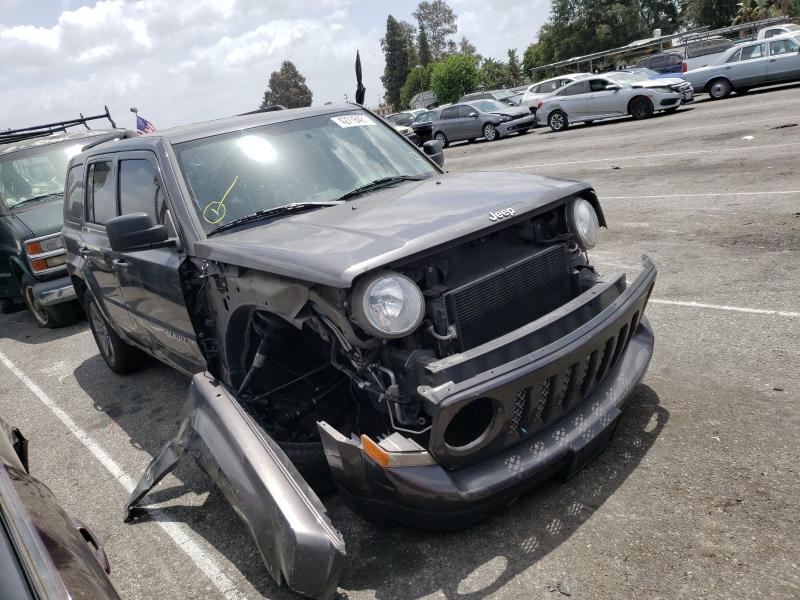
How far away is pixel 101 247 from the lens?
5.32 meters

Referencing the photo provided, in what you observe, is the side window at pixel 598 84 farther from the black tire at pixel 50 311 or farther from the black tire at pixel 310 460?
the black tire at pixel 310 460

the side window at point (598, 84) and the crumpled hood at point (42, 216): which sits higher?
the crumpled hood at point (42, 216)

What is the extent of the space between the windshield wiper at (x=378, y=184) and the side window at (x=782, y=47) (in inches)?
826

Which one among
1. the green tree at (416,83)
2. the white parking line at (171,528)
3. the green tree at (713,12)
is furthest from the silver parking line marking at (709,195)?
the green tree at (416,83)

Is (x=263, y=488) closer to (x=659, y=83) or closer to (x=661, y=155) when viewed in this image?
(x=661, y=155)

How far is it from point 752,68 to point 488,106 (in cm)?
855

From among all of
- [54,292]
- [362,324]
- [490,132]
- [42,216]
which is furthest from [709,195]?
[490,132]

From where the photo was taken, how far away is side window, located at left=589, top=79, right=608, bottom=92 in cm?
2134

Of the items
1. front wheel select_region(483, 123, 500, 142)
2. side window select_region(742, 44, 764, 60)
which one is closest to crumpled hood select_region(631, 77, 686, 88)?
side window select_region(742, 44, 764, 60)

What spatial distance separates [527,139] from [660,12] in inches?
2315

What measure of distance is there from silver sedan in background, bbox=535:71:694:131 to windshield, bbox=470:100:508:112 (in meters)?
2.21

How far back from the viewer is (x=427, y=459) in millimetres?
2848

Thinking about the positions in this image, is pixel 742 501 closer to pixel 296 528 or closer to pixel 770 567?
pixel 770 567

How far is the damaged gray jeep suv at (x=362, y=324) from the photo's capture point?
9.37 feet
